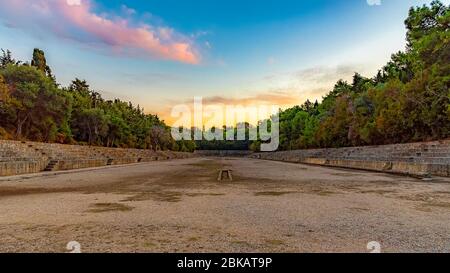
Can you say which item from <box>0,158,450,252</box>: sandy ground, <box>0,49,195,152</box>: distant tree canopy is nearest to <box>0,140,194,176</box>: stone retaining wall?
<box>0,49,195,152</box>: distant tree canopy

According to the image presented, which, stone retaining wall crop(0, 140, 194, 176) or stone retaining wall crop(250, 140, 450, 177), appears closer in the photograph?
stone retaining wall crop(250, 140, 450, 177)

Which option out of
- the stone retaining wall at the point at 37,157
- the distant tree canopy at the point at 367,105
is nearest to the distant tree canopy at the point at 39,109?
the distant tree canopy at the point at 367,105

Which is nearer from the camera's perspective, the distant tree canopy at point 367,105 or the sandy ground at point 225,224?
the sandy ground at point 225,224

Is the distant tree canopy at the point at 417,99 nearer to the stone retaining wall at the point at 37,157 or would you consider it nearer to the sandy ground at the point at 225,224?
the sandy ground at the point at 225,224

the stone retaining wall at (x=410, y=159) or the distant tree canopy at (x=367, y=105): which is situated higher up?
the distant tree canopy at (x=367, y=105)

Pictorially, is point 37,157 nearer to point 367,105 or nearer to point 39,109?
point 39,109

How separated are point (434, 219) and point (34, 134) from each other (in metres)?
33.8

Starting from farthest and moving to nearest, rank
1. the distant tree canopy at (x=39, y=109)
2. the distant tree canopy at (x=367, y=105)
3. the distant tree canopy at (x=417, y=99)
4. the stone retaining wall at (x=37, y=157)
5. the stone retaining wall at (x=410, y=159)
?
the distant tree canopy at (x=39, y=109) < the distant tree canopy at (x=367, y=105) < the distant tree canopy at (x=417, y=99) < the stone retaining wall at (x=37, y=157) < the stone retaining wall at (x=410, y=159)

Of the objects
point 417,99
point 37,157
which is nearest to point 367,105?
point 417,99

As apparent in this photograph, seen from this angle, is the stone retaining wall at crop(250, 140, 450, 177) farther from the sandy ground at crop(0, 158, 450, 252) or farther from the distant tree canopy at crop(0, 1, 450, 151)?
the sandy ground at crop(0, 158, 450, 252)

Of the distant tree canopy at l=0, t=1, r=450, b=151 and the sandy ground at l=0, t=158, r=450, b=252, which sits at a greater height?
the distant tree canopy at l=0, t=1, r=450, b=151

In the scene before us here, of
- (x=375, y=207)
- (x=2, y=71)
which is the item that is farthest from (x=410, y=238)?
(x=2, y=71)

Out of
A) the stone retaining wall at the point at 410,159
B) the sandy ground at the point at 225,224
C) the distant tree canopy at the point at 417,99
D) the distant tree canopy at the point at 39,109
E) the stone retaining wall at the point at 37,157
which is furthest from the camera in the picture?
the distant tree canopy at the point at 39,109
